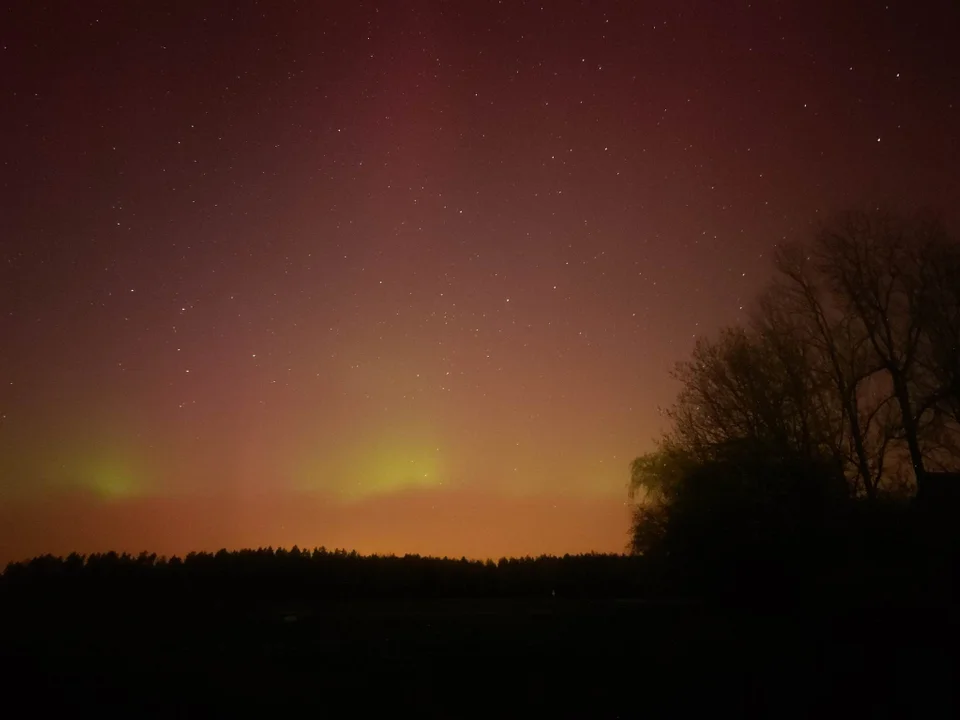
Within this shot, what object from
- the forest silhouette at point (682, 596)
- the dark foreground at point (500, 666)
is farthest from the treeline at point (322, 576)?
the dark foreground at point (500, 666)

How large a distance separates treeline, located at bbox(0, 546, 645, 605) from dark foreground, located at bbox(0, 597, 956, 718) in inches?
695

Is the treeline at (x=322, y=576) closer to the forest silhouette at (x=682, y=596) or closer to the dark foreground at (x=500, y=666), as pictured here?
the forest silhouette at (x=682, y=596)

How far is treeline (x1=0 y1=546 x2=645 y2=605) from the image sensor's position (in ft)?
119

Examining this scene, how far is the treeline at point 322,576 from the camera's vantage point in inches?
1427

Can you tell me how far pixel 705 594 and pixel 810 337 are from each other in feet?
44.0

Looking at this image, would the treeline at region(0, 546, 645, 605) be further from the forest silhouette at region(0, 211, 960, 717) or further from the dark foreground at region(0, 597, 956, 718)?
the dark foreground at region(0, 597, 956, 718)

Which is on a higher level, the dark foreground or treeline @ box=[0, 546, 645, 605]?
treeline @ box=[0, 546, 645, 605]

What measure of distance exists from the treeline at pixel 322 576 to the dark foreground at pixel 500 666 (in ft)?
57.9

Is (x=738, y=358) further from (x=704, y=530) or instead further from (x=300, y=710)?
(x=300, y=710)

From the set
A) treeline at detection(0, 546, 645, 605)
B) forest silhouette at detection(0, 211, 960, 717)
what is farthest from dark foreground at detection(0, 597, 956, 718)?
treeline at detection(0, 546, 645, 605)

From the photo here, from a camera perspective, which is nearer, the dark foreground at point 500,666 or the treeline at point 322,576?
the dark foreground at point 500,666

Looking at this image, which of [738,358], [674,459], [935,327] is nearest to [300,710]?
[674,459]

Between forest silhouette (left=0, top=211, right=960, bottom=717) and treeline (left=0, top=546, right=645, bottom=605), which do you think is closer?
forest silhouette (left=0, top=211, right=960, bottom=717)

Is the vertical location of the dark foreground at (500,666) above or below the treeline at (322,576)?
below
